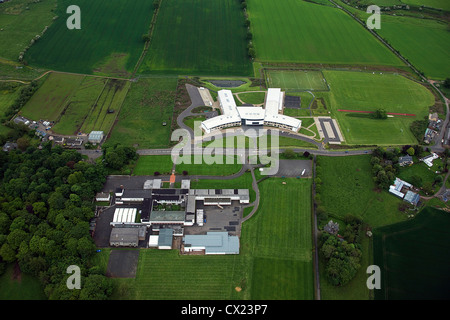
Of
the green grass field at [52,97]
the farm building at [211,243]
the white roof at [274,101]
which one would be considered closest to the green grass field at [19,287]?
the farm building at [211,243]

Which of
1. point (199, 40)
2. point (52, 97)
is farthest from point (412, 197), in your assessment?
point (52, 97)

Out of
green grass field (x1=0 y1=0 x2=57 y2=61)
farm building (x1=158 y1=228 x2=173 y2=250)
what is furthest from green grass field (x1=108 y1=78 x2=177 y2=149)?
green grass field (x1=0 y1=0 x2=57 y2=61)

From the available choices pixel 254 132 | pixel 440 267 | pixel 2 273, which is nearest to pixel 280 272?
pixel 440 267

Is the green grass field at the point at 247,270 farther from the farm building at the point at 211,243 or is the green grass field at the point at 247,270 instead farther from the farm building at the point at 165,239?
the farm building at the point at 211,243

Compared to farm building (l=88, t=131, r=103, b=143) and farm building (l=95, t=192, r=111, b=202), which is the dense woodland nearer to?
farm building (l=95, t=192, r=111, b=202)

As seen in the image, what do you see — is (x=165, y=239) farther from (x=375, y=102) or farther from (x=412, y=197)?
(x=375, y=102)

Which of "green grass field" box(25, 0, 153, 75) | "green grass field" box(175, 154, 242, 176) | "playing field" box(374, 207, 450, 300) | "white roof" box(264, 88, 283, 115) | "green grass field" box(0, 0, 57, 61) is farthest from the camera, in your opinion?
"green grass field" box(0, 0, 57, 61)
